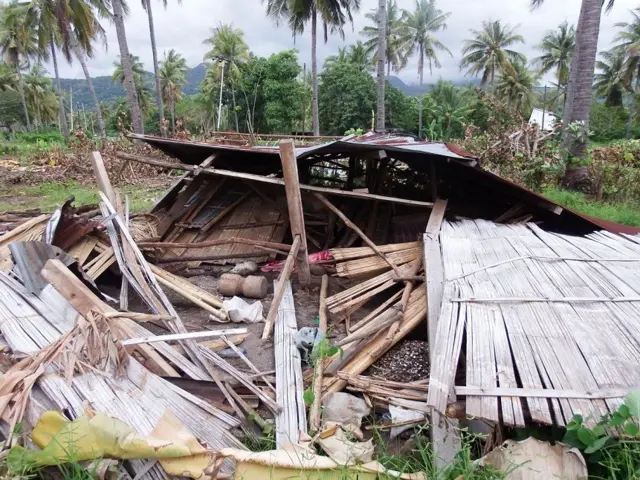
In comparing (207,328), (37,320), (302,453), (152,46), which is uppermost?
(152,46)

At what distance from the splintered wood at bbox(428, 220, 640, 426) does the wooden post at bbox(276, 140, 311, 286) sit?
1.61m

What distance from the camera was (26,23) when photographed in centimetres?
2227

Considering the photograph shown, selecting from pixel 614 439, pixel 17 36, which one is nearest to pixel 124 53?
pixel 17 36

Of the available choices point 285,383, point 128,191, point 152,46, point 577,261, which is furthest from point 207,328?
point 152,46

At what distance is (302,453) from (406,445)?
76 centimetres

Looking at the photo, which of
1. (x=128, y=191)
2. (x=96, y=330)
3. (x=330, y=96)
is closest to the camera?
(x=96, y=330)

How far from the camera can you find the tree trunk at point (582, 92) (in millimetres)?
9133

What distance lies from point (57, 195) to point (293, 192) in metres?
10.0

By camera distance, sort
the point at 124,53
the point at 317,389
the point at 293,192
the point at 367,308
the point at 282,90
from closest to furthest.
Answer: the point at 317,389, the point at 293,192, the point at 367,308, the point at 124,53, the point at 282,90

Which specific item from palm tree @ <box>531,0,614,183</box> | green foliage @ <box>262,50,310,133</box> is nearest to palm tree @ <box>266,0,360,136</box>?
green foliage @ <box>262,50,310,133</box>

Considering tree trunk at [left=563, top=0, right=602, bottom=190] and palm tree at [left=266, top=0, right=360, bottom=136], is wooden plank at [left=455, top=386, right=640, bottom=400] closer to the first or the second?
tree trunk at [left=563, top=0, right=602, bottom=190]

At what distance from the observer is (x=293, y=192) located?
15.5 feet

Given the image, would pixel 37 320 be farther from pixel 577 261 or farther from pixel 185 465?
pixel 577 261

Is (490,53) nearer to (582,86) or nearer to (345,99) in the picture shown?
(345,99)
